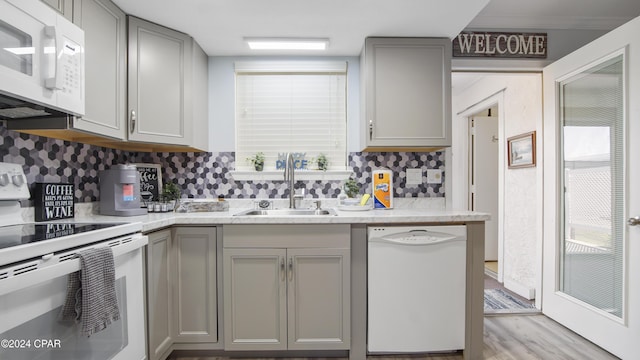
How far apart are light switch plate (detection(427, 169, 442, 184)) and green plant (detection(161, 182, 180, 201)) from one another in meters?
2.02

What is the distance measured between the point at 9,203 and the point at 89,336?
87 cm

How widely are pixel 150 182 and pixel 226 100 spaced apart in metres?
0.88

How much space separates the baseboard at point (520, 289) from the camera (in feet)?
9.29

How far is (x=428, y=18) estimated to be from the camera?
6.30 ft

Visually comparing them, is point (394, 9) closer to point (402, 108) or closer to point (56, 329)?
point (402, 108)

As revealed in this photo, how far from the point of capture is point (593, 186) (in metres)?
2.08

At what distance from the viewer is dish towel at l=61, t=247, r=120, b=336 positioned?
1.05m

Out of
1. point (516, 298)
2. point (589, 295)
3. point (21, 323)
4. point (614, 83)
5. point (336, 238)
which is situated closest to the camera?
point (21, 323)

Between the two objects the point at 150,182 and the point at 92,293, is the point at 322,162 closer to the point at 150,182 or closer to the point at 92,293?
the point at 150,182

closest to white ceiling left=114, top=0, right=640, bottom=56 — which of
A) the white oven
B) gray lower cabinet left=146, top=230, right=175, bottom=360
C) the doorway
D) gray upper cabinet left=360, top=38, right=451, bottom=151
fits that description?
gray upper cabinet left=360, top=38, right=451, bottom=151

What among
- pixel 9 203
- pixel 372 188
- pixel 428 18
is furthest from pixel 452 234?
pixel 9 203

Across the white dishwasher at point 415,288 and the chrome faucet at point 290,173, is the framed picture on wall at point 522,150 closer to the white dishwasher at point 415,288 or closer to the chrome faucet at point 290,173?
the white dishwasher at point 415,288

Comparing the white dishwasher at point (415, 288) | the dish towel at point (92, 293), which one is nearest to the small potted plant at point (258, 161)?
the white dishwasher at point (415, 288)

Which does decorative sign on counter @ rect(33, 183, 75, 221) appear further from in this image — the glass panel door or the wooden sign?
the glass panel door
